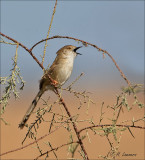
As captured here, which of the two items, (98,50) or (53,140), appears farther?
(53,140)

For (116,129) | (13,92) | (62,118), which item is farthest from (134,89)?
(13,92)

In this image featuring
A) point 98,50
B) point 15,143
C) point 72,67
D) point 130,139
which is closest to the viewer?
point 98,50

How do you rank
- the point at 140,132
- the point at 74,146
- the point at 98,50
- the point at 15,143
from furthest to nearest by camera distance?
the point at 140,132 < the point at 15,143 < the point at 74,146 < the point at 98,50

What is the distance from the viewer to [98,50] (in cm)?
245

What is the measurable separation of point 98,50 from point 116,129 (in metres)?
0.60

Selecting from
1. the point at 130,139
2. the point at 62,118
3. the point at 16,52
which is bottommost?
the point at 62,118

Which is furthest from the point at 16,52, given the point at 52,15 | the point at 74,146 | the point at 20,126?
the point at 20,126

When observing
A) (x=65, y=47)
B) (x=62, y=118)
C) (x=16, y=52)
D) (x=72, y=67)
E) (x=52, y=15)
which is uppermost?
(x=65, y=47)

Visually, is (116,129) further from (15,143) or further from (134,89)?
(15,143)

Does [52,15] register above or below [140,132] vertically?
below

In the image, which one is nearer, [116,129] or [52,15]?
[116,129]

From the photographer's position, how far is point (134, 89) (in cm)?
239

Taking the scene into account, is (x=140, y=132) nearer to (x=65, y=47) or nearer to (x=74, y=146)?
(x=65, y=47)

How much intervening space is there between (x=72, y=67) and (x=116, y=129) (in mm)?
3429
